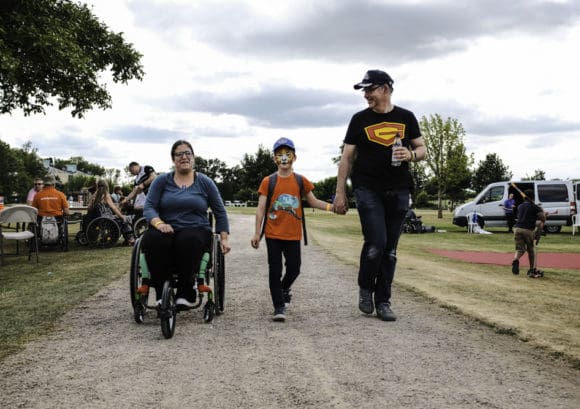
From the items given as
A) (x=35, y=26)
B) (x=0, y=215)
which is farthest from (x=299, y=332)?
(x=35, y=26)

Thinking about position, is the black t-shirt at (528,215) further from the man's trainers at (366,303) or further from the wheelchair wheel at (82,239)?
the wheelchair wheel at (82,239)

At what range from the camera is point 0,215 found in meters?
9.84

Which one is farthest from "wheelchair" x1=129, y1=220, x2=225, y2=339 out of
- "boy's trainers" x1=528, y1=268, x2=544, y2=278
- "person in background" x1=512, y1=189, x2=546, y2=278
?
"person in background" x1=512, y1=189, x2=546, y2=278

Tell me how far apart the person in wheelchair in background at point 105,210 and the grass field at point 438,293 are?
1207mm

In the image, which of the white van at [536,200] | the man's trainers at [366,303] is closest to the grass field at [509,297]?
the man's trainers at [366,303]

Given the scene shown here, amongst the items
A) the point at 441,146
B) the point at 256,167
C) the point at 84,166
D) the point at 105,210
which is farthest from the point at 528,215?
the point at 84,166

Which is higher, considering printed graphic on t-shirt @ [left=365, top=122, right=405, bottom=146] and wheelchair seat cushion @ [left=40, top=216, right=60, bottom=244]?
printed graphic on t-shirt @ [left=365, top=122, right=405, bottom=146]

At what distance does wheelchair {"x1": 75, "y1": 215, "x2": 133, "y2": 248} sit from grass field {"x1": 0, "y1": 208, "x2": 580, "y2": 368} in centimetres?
101

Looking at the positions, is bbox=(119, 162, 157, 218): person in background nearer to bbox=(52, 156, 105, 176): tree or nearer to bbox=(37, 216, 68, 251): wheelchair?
bbox=(37, 216, 68, 251): wheelchair

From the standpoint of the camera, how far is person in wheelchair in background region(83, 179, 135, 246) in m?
12.6

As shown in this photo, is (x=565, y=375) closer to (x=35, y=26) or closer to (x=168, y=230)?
(x=168, y=230)

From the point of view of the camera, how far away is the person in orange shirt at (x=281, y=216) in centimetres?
509

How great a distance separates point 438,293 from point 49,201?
9.21m

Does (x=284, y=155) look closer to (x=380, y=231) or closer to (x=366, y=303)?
(x=380, y=231)
